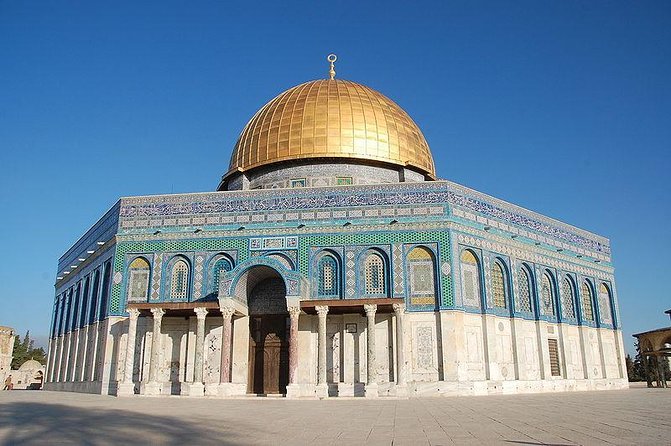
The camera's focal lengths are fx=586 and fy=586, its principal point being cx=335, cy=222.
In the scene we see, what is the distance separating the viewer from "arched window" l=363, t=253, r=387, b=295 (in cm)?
2055

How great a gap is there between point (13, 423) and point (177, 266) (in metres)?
13.0

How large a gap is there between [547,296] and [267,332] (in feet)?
38.1

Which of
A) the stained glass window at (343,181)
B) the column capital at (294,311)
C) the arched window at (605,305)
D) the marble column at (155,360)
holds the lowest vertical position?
the marble column at (155,360)

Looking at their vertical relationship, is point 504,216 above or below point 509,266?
above

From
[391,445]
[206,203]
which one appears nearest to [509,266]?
[206,203]

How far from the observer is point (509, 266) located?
22516 mm

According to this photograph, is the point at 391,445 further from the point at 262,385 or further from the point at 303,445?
the point at 262,385

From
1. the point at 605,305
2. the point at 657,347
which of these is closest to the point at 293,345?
the point at 605,305

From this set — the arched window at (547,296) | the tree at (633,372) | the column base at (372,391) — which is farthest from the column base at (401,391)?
the tree at (633,372)

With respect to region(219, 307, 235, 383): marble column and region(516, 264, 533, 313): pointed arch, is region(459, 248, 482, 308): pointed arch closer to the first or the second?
region(516, 264, 533, 313): pointed arch

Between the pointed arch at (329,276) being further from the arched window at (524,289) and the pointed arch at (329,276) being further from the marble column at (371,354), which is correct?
the arched window at (524,289)

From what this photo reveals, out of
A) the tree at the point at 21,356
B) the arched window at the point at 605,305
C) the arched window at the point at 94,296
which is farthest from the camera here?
the tree at the point at 21,356

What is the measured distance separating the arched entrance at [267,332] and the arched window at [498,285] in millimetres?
7784

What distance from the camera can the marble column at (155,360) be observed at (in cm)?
1986
